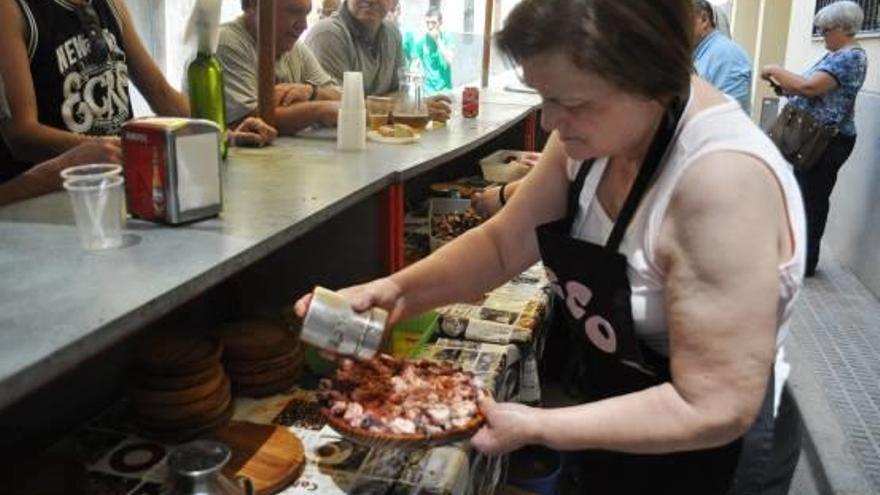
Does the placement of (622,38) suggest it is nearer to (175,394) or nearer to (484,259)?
(484,259)

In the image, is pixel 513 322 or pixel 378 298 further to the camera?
pixel 513 322

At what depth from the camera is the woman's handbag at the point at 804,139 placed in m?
4.16

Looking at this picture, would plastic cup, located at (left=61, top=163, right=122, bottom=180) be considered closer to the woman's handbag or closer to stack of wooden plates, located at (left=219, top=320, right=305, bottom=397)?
stack of wooden plates, located at (left=219, top=320, right=305, bottom=397)

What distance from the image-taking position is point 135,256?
3.23 ft

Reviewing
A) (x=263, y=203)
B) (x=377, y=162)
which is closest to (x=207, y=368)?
(x=263, y=203)

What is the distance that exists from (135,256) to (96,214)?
0.29 feet

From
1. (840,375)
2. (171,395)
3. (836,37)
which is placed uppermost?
(836,37)

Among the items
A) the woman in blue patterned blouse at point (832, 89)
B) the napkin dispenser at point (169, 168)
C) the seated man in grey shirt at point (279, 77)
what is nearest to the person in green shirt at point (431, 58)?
the seated man in grey shirt at point (279, 77)

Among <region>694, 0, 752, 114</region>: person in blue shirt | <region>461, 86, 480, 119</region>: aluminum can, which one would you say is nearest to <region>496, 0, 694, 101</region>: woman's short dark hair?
<region>461, 86, 480, 119</region>: aluminum can

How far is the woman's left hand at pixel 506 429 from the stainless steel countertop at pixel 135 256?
0.41m

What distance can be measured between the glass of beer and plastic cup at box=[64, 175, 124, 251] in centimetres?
124

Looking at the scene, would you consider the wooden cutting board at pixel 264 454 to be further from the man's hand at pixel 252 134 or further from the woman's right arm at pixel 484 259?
the man's hand at pixel 252 134

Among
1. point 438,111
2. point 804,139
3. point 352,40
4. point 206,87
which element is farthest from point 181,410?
point 804,139

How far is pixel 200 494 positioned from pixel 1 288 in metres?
0.35
